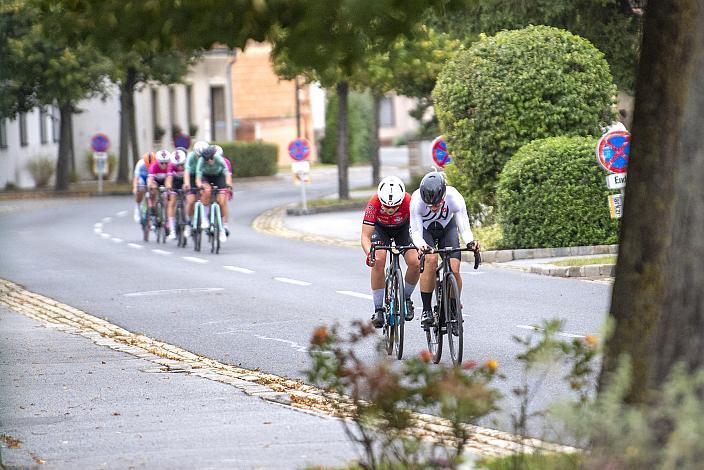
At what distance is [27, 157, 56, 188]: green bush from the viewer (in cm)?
5531

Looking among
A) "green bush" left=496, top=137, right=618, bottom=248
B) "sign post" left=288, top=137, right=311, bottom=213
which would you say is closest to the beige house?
"sign post" left=288, top=137, right=311, bottom=213

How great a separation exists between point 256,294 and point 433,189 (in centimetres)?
672

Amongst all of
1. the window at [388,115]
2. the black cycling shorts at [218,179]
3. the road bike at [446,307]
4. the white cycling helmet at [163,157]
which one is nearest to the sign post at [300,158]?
the white cycling helmet at [163,157]

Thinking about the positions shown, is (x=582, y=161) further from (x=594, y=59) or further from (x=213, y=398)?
(x=213, y=398)

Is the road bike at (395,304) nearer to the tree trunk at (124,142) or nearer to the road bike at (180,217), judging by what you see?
the road bike at (180,217)

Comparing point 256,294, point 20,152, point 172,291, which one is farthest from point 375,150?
point 256,294

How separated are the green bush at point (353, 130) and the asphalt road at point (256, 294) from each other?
146ft

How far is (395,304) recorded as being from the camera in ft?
39.3

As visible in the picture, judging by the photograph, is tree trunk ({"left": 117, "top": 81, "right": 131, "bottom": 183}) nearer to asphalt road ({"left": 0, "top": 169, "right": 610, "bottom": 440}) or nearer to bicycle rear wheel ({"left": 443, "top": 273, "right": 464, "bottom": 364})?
asphalt road ({"left": 0, "top": 169, "right": 610, "bottom": 440})

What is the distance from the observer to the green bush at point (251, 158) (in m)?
59.9

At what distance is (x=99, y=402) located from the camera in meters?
10.2

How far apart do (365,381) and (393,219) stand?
6.75m

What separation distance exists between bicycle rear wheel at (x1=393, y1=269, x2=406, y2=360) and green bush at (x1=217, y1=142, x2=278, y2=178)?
4733 centimetres

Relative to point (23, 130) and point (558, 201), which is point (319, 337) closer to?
point (558, 201)
